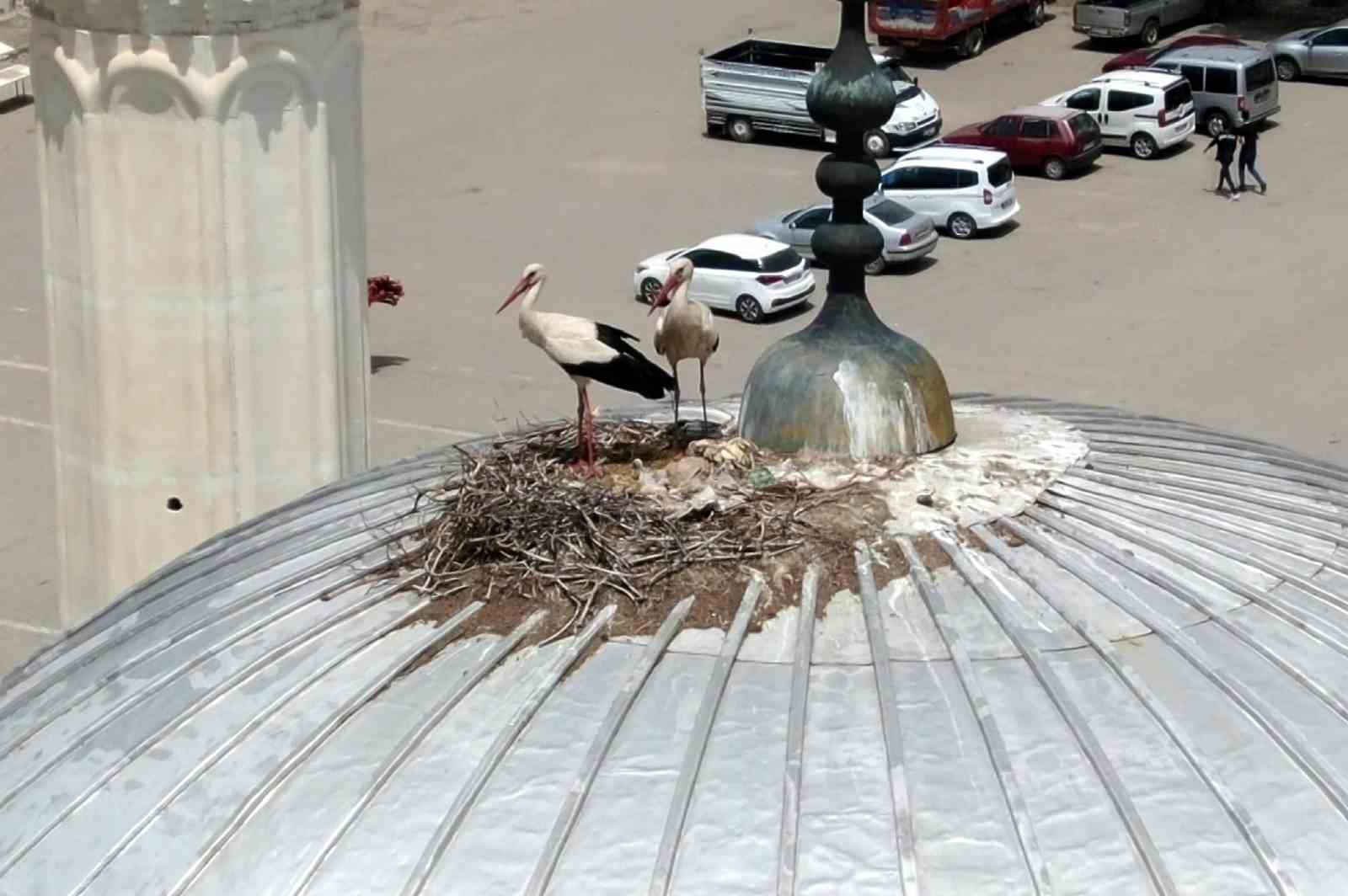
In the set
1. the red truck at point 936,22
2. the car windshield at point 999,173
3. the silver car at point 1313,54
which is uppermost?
the red truck at point 936,22

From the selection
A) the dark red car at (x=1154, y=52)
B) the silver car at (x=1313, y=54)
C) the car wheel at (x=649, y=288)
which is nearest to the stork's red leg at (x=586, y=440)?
the car wheel at (x=649, y=288)

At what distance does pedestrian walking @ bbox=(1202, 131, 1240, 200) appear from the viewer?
42719 millimetres

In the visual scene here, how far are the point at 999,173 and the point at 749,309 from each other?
7016 millimetres

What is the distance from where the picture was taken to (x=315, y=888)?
7777mm

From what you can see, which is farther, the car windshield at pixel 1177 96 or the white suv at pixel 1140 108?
the car windshield at pixel 1177 96

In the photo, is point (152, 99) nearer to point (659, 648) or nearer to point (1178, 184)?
point (659, 648)

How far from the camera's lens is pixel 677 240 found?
4075 cm

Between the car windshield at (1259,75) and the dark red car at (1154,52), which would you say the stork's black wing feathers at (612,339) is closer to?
the car windshield at (1259,75)

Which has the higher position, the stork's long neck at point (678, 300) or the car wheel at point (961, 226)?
the stork's long neck at point (678, 300)

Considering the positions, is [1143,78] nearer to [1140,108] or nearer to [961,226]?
[1140,108]

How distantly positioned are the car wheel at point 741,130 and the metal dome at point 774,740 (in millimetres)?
38022

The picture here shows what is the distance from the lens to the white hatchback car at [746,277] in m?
→ 35.8

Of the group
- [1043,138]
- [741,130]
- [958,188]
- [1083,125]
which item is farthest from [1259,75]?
[741,130]

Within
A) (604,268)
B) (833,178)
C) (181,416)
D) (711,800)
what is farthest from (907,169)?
(711,800)
